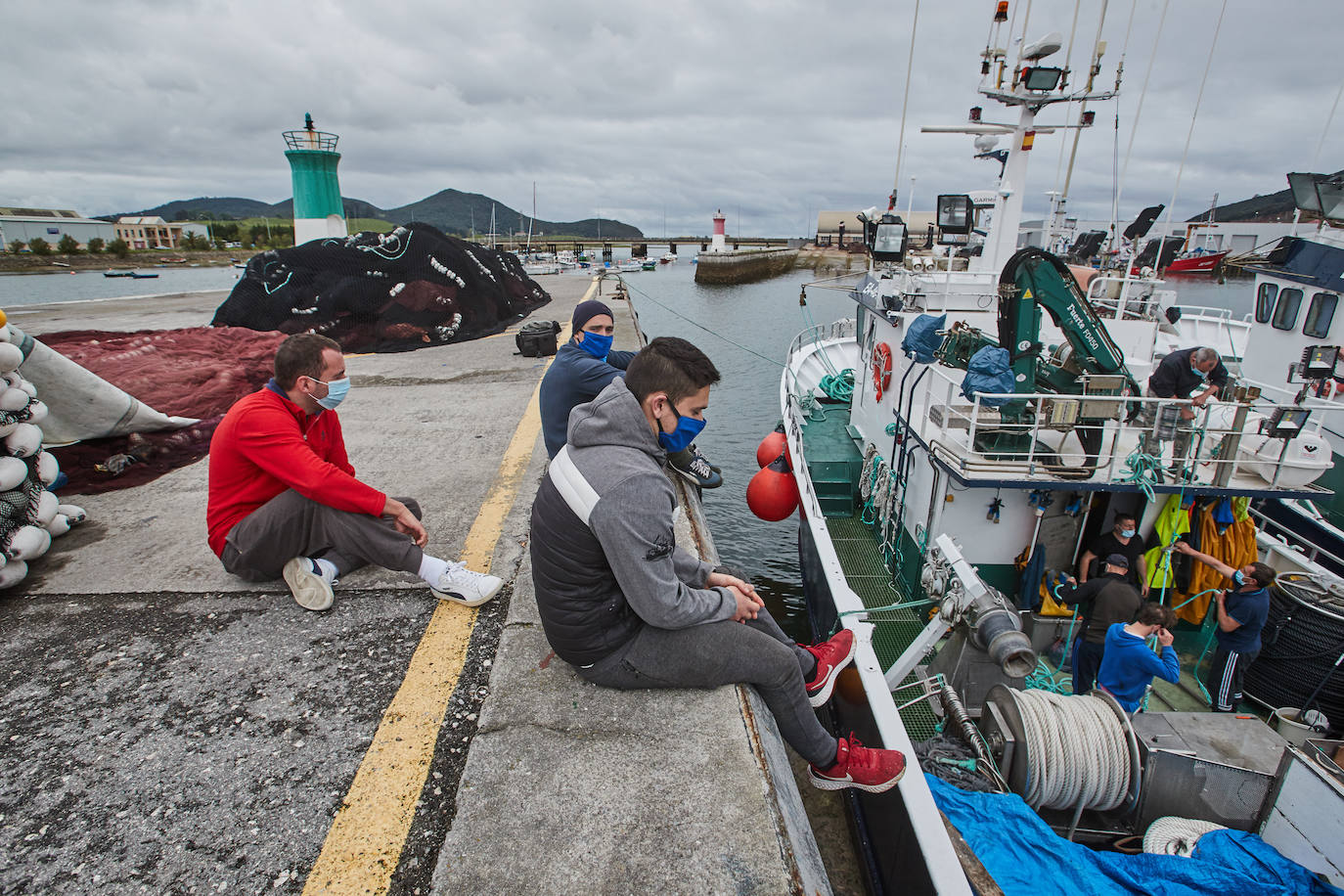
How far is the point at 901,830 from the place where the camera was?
3396mm

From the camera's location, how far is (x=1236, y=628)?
5176mm

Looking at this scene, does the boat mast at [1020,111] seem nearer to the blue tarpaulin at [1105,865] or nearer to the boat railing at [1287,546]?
the boat railing at [1287,546]

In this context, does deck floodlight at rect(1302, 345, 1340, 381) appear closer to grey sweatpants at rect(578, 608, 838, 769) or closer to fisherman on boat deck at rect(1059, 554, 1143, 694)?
fisherman on boat deck at rect(1059, 554, 1143, 694)

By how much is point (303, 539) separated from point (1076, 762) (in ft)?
14.9

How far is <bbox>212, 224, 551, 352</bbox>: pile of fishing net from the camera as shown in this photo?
413 inches

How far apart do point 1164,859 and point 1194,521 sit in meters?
3.98

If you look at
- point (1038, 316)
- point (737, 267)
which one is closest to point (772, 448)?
point (1038, 316)

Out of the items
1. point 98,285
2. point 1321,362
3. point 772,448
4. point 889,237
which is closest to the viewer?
point 772,448

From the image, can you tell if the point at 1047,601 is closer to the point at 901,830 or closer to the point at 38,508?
the point at 901,830

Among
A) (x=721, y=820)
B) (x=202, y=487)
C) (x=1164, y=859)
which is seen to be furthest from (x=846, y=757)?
(x=202, y=487)

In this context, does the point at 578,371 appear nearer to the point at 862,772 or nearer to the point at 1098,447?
the point at 862,772

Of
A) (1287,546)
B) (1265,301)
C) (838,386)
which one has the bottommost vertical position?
(1287,546)

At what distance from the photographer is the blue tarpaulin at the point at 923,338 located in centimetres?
680

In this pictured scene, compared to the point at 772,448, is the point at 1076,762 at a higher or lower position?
lower
